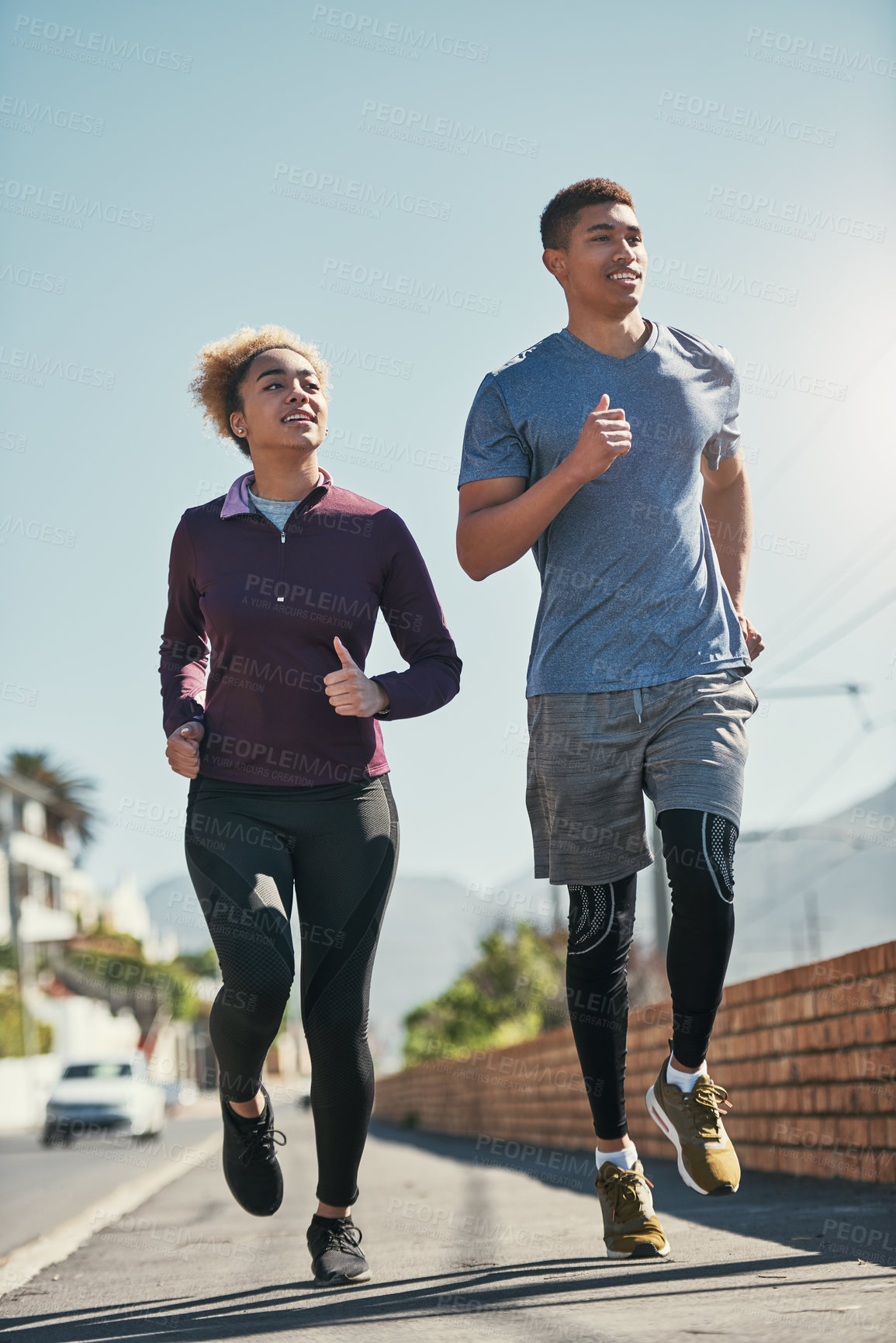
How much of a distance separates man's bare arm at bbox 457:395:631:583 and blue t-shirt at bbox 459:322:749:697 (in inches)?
2.1

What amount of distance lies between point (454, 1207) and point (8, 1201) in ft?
19.5

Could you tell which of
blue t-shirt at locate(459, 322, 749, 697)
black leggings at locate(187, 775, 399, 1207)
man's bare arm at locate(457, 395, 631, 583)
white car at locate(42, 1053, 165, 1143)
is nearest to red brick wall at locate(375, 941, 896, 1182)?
blue t-shirt at locate(459, 322, 749, 697)

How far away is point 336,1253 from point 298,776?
1.19 metres

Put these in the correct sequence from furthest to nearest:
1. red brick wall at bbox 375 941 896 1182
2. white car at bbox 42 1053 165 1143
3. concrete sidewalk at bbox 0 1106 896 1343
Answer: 1. white car at bbox 42 1053 165 1143
2. red brick wall at bbox 375 941 896 1182
3. concrete sidewalk at bbox 0 1106 896 1343

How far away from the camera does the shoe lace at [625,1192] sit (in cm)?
359

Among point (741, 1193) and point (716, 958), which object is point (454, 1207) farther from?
point (716, 958)

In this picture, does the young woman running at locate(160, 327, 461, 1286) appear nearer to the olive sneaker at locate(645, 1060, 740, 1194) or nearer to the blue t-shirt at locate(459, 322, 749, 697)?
the blue t-shirt at locate(459, 322, 749, 697)

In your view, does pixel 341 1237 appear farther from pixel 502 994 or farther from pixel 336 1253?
pixel 502 994

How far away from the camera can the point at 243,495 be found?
4.10 m

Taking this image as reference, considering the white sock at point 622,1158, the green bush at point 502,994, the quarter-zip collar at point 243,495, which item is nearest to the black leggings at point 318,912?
the white sock at point 622,1158

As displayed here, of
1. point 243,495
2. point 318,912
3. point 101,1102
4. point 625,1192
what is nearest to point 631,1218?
point 625,1192

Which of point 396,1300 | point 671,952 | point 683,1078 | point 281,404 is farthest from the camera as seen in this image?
point 281,404

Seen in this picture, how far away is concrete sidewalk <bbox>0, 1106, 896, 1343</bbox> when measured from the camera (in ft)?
8.62

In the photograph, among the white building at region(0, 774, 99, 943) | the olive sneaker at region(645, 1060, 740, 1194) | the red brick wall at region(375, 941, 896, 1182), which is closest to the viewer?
the olive sneaker at region(645, 1060, 740, 1194)
